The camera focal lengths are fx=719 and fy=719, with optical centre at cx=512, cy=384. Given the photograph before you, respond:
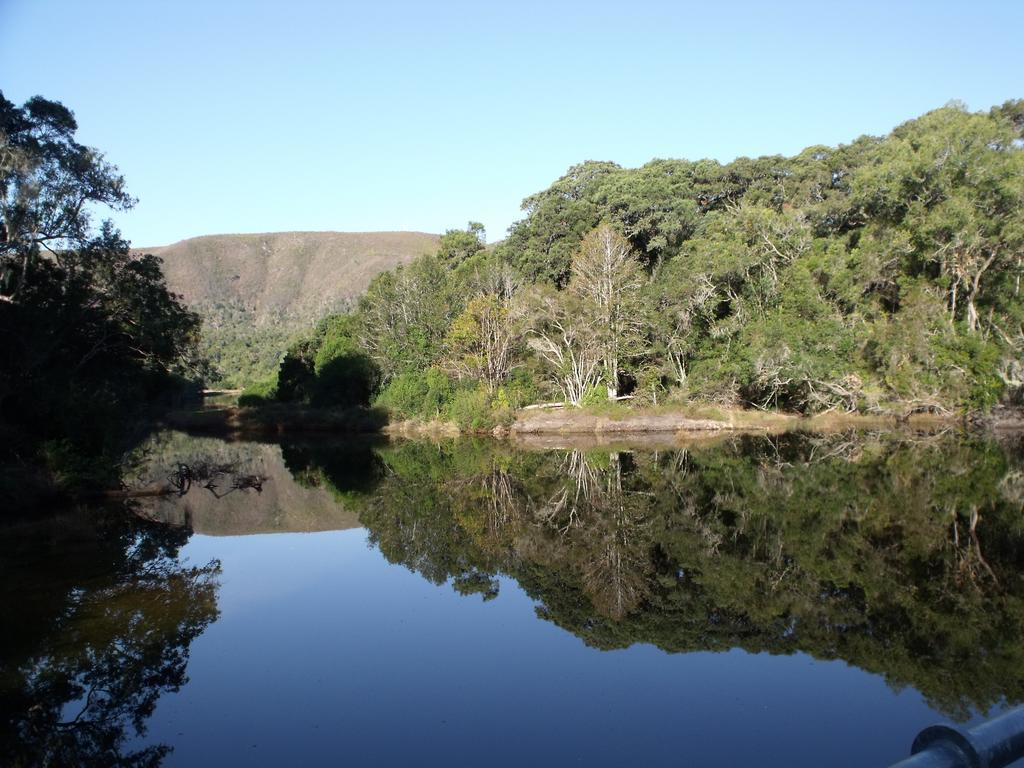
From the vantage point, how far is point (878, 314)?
37.9 meters

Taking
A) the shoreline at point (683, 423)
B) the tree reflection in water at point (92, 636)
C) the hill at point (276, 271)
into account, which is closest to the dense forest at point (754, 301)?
the shoreline at point (683, 423)

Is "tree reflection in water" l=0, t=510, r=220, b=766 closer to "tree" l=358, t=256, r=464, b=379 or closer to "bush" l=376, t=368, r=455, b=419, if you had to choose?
"bush" l=376, t=368, r=455, b=419

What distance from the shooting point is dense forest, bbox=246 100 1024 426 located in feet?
110

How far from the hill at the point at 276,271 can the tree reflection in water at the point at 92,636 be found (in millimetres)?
102681

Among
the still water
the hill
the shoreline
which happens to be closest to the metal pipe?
the still water

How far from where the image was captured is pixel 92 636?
33.2 feet

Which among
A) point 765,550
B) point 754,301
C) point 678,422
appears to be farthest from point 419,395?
point 765,550

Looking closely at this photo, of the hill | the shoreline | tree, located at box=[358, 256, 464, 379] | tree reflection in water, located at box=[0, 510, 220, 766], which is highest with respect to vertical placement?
the hill

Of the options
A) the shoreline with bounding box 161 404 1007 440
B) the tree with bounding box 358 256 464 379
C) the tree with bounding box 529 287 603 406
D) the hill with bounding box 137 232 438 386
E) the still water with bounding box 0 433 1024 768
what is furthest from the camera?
the hill with bounding box 137 232 438 386

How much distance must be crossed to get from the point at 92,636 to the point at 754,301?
36682mm

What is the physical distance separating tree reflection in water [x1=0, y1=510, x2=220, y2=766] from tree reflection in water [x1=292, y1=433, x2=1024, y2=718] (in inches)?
183

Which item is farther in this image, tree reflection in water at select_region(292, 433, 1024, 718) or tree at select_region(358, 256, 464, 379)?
tree at select_region(358, 256, 464, 379)

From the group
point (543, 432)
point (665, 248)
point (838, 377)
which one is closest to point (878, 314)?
point (838, 377)

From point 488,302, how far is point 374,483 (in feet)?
62.9
